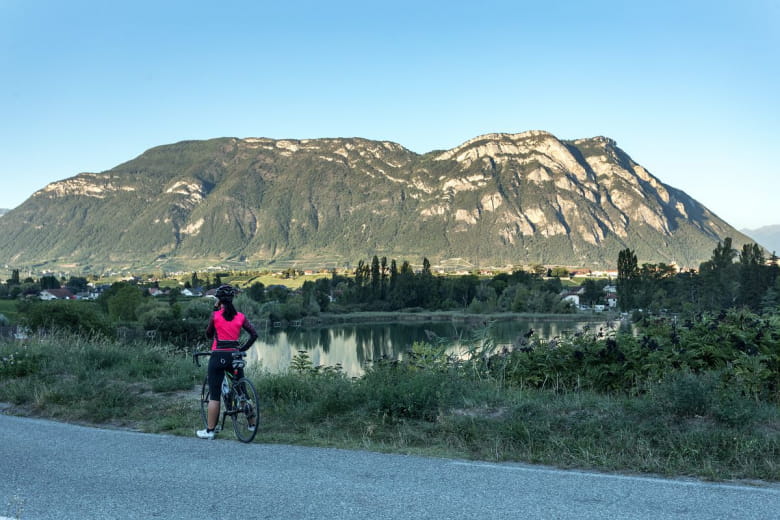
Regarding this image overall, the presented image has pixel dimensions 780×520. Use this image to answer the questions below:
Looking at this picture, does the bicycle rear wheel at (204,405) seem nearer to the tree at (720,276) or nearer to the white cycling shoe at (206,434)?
the white cycling shoe at (206,434)

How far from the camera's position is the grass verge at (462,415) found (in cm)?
634

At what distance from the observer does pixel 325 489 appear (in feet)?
17.8

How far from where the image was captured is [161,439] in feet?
25.7

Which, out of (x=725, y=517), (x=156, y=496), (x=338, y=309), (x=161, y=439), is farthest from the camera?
(x=338, y=309)

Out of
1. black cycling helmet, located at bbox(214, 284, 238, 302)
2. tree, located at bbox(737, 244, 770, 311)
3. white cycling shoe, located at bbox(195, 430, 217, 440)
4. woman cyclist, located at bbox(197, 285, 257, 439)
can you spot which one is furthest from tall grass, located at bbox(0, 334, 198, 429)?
tree, located at bbox(737, 244, 770, 311)

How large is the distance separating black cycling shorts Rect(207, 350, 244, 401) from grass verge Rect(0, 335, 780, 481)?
2.16ft

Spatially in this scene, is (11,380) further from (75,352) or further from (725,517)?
(725,517)

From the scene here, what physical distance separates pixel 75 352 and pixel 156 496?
8.56 m

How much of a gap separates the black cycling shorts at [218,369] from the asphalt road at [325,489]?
840 mm

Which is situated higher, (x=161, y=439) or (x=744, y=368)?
(x=744, y=368)

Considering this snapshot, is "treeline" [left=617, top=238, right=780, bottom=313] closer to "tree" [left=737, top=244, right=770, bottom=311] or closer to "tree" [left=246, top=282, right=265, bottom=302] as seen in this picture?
"tree" [left=737, top=244, right=770, bottom=311]

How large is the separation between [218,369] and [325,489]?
2856mm

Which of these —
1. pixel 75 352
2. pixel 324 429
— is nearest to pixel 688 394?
pixel 324 429

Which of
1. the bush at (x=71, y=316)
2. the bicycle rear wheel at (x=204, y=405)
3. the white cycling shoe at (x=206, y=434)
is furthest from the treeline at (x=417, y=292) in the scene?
the white cycling shoe at (x=206, y=434)
